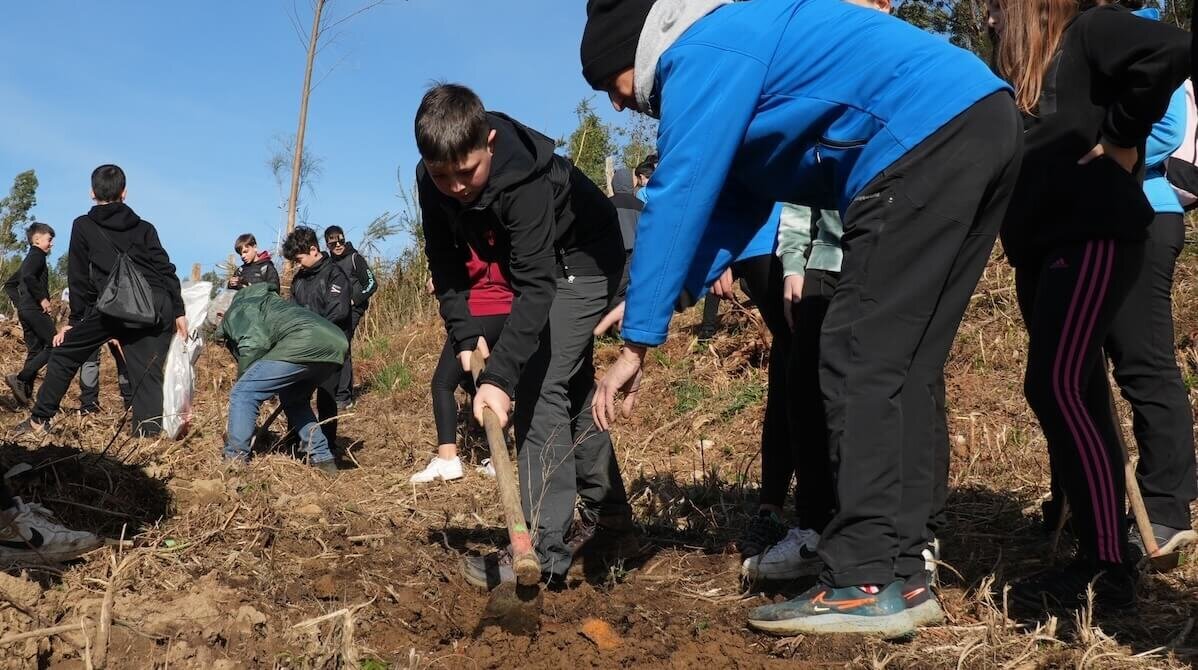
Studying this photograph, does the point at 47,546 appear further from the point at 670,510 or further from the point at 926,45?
the point at 926,45

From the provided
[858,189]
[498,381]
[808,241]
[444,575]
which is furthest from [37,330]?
[858,189]

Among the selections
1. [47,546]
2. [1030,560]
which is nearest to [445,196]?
[47,546]

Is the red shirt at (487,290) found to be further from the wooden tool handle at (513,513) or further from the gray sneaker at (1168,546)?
the gray sneaker at (1168,546)

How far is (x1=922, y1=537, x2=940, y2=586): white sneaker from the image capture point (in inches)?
110

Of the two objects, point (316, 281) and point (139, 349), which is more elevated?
point (316, 281)

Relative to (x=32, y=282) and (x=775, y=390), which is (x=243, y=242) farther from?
(x=775, y=390)

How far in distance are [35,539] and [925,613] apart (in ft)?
9.47

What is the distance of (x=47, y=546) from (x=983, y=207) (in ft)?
10.4

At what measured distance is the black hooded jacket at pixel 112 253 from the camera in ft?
21.4

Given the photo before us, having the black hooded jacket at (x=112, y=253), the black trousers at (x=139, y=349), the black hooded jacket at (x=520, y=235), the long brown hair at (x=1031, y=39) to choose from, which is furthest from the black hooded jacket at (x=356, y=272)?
the long brown hair at (x=1031, y=39)

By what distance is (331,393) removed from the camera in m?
7.18

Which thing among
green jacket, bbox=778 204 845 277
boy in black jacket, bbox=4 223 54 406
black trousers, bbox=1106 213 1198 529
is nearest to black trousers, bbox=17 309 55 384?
boy in black jacket, bbox=4 223 54 406

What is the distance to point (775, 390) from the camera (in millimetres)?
3574

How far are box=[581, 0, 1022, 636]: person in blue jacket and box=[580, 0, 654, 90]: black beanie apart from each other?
0.03m
